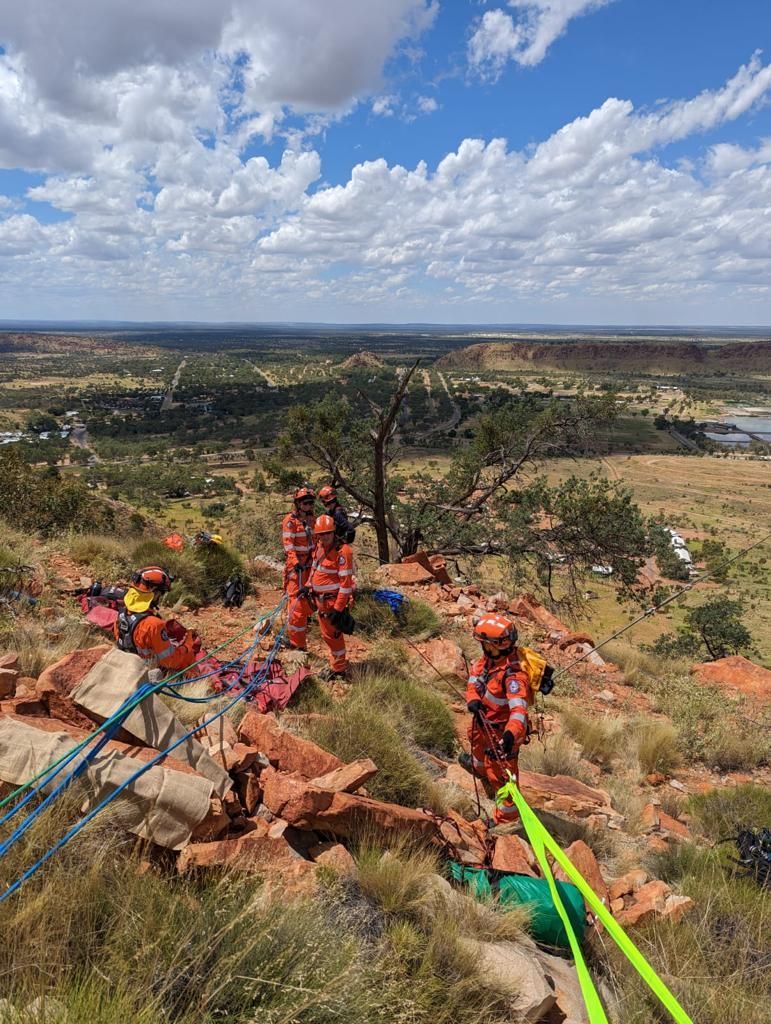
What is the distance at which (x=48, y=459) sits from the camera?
224ft

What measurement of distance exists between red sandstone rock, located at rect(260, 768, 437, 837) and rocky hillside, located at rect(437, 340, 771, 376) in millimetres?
184191

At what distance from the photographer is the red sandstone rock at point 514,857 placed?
3.75 meters

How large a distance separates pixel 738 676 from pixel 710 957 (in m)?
9.65

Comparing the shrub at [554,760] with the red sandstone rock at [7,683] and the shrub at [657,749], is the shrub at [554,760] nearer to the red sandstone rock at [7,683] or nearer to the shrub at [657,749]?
the shrub at [657,749]

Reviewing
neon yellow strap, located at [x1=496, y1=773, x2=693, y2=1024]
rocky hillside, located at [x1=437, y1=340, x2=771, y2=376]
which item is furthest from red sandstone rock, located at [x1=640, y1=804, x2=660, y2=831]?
rocky hillside, located at [x1=437, y1=340, x2=771, y2=376]

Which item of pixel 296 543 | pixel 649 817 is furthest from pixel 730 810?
pixel 296 543

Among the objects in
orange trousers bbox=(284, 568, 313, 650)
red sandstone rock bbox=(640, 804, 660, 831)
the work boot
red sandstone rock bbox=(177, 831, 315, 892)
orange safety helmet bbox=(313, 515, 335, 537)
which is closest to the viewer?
red sandstone rock bbox=(177, 831, 315, 892)

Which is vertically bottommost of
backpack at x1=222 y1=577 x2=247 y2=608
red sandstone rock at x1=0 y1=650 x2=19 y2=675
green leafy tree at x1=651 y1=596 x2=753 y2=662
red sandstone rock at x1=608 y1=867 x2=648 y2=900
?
green leafy tree at x1=651 y1=596 x2=753 y2=662

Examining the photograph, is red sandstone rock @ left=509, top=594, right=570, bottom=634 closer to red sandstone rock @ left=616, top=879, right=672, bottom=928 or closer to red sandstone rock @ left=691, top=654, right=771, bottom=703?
red sandstone rock @ left=691, top=654, right=771, bottom=703

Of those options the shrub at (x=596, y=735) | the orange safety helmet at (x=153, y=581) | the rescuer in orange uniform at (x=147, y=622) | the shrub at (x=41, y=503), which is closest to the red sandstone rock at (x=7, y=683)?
the rescuer in orange uniform at (x=147, y=622)

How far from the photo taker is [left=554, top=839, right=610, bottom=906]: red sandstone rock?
3709 mm

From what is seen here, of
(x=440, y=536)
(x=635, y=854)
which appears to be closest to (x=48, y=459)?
(x=440, y=536)

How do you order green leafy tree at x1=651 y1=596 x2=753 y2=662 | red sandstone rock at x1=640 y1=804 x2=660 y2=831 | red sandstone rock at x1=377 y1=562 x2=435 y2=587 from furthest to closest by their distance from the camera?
1. green leafy tree at x1=651 y1=596 x2=753 y2=662
2. red sandstone rock at x1=377 y1=562 x2=435 y2=587
3. red sandstone rock at x1=640 y1=804 x2=660 y2=831

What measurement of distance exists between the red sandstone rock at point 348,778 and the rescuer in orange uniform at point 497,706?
1204 millimetres
